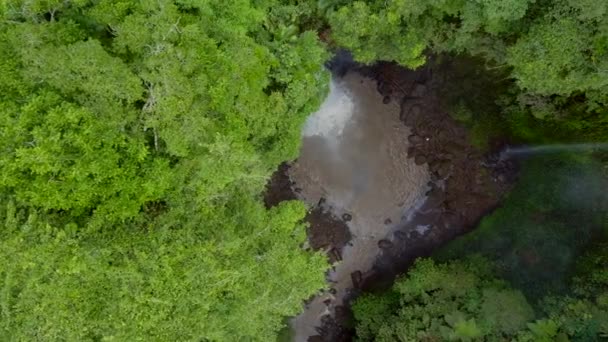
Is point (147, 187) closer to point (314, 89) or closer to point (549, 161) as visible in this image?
point (314, 89)

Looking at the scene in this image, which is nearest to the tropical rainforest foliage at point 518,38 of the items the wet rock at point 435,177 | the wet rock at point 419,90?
the wet rock at point 419,90

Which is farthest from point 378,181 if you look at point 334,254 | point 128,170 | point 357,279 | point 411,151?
point 128,170

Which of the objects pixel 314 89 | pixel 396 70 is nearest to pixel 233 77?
pixel 314 89

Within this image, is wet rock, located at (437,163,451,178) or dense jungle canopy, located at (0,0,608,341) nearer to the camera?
dense jungle canopy, located at (0,0,608,341)

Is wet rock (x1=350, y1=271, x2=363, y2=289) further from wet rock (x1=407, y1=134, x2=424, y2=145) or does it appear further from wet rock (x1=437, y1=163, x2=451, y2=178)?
wet rock (x1=407, y1=134, x2=424, y2=145)

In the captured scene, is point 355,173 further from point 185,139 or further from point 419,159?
point 185,139

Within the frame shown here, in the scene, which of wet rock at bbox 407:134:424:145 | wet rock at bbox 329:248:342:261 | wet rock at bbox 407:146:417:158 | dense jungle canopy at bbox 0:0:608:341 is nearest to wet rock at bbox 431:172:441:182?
wet rock at bbox 407:146:417:158
